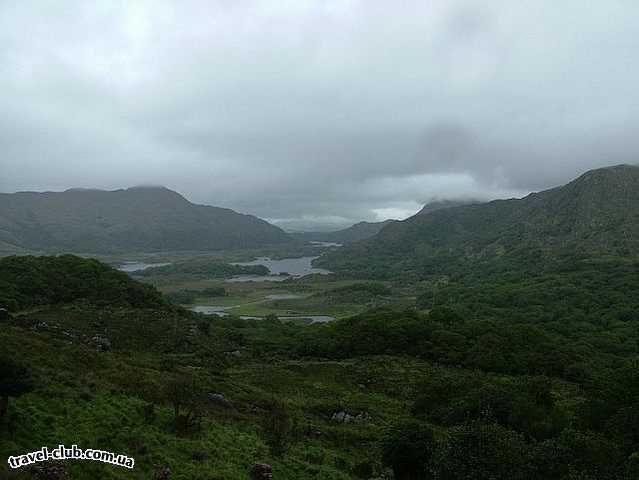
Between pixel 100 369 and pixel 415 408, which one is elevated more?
pixel 100 369

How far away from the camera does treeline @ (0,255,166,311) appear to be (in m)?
85.6

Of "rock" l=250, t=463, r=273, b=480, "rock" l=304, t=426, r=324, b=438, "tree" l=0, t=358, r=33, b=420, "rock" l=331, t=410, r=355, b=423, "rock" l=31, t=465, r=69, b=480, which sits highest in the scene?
"tree" l=0, t=358, r=33, b=420

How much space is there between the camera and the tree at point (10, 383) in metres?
20.0

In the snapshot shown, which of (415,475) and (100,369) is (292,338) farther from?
(415,475)

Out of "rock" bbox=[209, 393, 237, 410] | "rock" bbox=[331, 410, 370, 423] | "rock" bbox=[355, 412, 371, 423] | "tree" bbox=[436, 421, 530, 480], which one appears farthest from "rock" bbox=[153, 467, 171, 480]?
"rock" bbox=[355, 412, 371, 423]

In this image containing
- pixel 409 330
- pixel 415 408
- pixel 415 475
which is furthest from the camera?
pixel 409 330

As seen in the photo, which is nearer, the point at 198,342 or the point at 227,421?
the point at 227,421

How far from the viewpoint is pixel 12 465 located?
56.9 feet

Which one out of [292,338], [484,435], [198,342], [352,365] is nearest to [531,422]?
[484,435]

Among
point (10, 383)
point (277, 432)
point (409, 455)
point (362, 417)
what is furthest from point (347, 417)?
point (10, 383)

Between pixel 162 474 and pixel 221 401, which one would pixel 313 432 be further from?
pixel 162 474

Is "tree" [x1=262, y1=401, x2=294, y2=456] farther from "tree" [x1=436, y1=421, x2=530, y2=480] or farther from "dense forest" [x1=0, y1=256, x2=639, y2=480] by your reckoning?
"tree" [x1=436, y1=421, x2=530, y2=480]

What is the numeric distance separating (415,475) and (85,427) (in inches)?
763

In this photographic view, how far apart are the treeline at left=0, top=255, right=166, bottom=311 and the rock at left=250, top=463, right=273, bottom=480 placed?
6937cm
